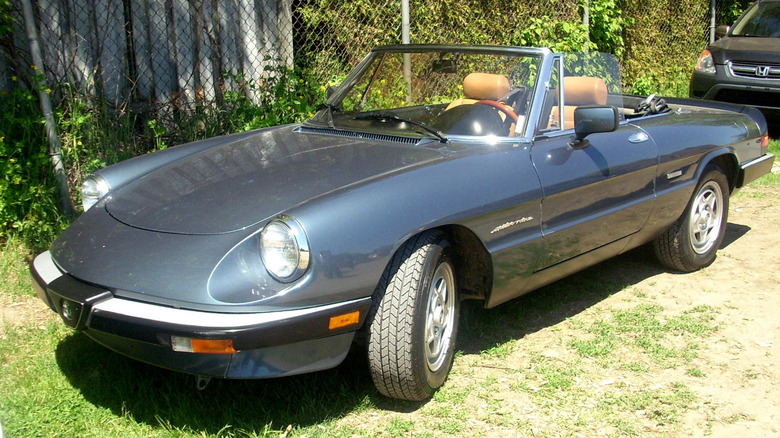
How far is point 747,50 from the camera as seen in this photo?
32.4ft

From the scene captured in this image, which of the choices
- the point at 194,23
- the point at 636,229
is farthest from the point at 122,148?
the point at 636,229

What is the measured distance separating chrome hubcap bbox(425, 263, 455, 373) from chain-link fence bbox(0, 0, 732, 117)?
361 centimetres

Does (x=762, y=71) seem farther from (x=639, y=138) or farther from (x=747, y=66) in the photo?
(x=639, y=138)

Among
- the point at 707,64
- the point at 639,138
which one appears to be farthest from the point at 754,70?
the point at 639,138

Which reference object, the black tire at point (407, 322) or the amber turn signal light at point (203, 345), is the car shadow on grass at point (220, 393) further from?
the amber turn signal light at point (203, 345)

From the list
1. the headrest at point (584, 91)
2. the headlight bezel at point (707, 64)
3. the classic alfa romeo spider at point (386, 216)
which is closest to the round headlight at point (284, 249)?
the classic alfa romeo spider at point (386, 216)

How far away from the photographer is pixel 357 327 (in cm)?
330

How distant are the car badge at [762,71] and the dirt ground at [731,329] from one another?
146 inches

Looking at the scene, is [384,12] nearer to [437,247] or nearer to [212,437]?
[437,247]

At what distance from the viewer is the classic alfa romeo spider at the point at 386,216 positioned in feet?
10.2

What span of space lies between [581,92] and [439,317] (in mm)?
1780

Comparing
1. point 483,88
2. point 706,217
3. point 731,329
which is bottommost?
point 731,329

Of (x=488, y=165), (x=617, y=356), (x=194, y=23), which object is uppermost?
(x=194, y=23)

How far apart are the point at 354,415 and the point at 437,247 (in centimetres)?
82
